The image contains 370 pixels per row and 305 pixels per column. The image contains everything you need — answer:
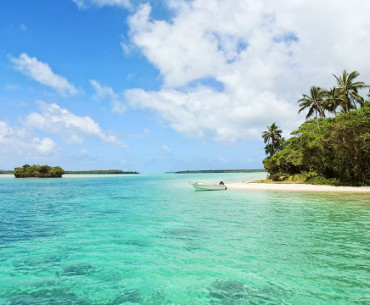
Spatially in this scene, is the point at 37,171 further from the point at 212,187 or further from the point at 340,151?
the point at 340,151

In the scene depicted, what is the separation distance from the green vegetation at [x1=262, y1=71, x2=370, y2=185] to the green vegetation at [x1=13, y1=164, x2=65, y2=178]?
4237 inches

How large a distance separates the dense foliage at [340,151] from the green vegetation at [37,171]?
114176 mm

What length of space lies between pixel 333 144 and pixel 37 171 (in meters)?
126

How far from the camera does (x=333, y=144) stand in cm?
3138

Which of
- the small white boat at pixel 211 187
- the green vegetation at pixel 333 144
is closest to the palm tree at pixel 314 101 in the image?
the green vegetation at pixel 333 144

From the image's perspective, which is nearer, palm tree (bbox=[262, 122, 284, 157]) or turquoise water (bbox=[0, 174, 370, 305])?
turquoise water (bbox=[0, 174, 370, 305])

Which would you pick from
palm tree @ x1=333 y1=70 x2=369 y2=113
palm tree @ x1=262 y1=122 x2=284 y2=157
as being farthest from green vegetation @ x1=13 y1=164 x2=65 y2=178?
palm tree @ x1=333 y1=70 x2=369 y2=113

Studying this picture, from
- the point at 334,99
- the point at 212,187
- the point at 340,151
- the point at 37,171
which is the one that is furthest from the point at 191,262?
the point at 37,171

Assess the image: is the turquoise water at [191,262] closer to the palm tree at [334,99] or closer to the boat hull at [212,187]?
the boat hull at [212,187]

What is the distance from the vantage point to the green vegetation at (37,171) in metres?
122

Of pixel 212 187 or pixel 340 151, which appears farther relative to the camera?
pixel 212 187

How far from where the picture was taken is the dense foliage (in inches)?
1129

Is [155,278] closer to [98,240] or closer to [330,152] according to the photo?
[98,240]

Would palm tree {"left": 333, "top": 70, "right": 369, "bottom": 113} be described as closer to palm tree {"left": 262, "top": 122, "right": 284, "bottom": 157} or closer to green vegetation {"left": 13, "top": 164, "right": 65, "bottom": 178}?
palm tree {"left": 262, "top": 122, "right": 284, "bottom": 157}
